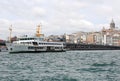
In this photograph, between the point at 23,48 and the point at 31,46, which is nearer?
the point at 23,48

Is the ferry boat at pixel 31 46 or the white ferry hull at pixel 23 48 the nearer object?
the white ferry hull at pixel 23 48

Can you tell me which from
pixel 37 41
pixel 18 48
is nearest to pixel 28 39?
pixel 37 41

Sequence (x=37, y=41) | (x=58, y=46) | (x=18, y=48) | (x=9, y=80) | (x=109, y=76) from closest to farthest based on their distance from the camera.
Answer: (x=9, y=80), (x=109, y=76), (x=18, y=48), (x=37, y=41), (x=58, y=46)

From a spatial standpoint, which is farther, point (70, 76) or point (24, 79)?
point (70, 76)

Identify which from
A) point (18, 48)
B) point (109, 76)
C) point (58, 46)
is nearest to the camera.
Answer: point (109, 76)

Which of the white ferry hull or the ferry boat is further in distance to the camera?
the ferry boat

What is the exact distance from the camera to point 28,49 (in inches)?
5241

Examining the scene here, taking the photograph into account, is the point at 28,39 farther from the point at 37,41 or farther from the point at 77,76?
the point at 77,76

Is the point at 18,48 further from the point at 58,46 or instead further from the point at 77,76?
the point at 77,76

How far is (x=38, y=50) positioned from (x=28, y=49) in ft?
18.6

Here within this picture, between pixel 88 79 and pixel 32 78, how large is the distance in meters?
5.01

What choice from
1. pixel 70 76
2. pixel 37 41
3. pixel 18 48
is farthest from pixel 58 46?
pixel 70 76

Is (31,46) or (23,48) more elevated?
(31,46)

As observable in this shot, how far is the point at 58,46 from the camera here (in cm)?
15212
